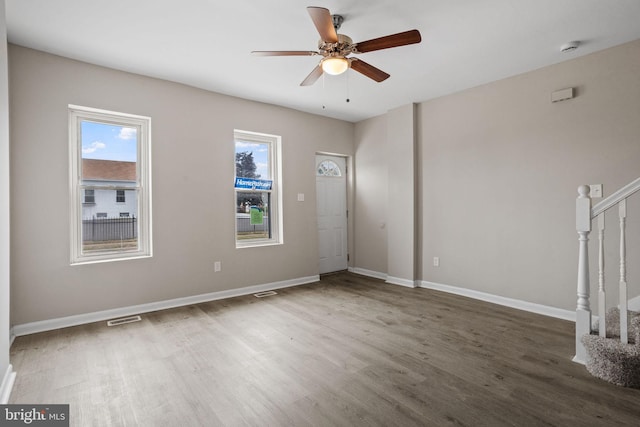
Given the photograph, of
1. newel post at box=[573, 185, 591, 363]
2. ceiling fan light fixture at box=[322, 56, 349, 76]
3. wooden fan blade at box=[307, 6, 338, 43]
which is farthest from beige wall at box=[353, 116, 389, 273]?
wooden fan blade at box=[307, 6, 338, 43]

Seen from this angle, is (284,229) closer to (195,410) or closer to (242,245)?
(242,245)

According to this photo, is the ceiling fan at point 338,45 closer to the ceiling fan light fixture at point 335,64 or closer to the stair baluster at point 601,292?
the ceiling fan light fixture at point 335,64

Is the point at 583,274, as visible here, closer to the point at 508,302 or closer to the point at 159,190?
the point at 508,302

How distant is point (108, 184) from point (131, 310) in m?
1.47

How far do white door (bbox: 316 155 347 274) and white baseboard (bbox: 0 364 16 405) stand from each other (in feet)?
13.6

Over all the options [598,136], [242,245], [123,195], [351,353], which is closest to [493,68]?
[598,136]

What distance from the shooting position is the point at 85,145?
3.48 meters

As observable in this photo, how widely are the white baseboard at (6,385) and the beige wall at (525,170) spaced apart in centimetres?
457

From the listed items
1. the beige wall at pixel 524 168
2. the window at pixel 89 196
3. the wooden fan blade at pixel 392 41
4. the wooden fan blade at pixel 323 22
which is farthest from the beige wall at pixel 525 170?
the window at pixel 89 196

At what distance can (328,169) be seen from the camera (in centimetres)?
581

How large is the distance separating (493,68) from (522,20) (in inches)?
38.1

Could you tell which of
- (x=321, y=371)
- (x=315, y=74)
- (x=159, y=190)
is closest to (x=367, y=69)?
(x=315, y=74)

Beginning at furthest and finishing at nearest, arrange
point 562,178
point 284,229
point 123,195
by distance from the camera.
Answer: point 284,229
point 123,195
point 562,178

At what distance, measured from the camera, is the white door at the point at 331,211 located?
5.70 m
